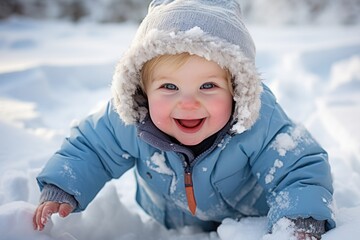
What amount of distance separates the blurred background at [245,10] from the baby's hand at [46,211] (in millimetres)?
4255

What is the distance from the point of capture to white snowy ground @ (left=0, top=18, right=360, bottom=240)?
130 cm

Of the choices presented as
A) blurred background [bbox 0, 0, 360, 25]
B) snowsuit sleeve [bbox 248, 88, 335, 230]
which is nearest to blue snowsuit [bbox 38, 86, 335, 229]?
snowsuit sleeve [bbox 248, 88, 335, 230]

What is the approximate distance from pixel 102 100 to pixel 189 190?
1346 millimetres

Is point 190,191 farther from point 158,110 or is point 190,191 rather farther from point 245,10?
point 245,10

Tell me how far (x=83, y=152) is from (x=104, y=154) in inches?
2.5

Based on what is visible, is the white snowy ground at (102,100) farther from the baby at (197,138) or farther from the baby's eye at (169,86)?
the baby's eye at (169,86)

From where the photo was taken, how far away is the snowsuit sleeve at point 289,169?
114cm

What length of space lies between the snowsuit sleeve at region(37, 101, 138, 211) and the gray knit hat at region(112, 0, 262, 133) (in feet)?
0.43

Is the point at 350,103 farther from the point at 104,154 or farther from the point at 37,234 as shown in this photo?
the point at 37,234

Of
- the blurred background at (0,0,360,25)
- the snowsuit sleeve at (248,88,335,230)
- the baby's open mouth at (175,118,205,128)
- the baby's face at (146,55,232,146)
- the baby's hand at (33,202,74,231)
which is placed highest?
the baby's face at (146,55,232,146)

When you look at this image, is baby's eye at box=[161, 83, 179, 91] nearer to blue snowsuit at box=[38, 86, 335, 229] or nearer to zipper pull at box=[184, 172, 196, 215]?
blue snowsuit at box=[38, 86, 335, 229]

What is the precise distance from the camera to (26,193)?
1.39 m

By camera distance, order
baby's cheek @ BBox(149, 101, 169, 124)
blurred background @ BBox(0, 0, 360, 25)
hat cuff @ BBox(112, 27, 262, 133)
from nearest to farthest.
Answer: hat cuff @ BBox(112, 27, 262, 133) → baby's cheek @ BBox(149, 101, 169, 124) → blurred background @ BBox(0, 0, 360, 25)

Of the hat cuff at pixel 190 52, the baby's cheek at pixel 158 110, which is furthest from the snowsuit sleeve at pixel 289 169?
the baby's cheek at pixel 158 110
